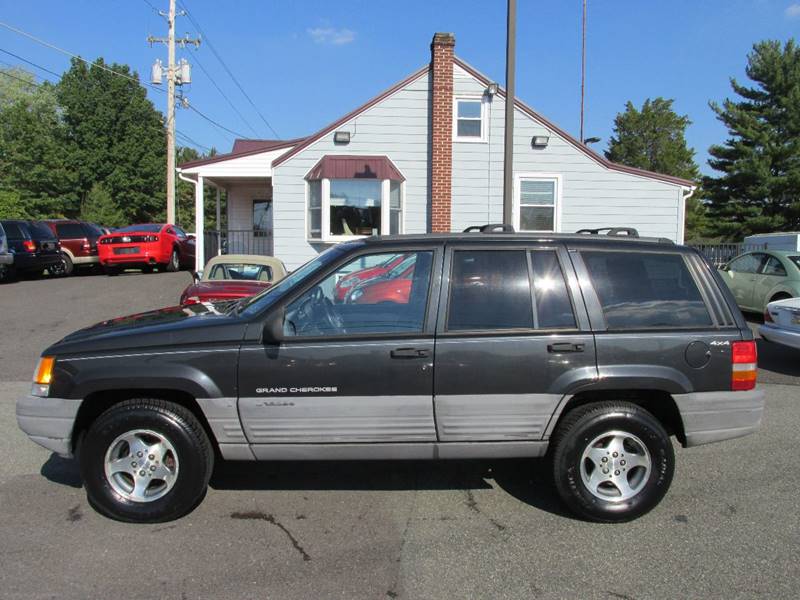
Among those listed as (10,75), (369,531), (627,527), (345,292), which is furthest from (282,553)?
A: (10,75)

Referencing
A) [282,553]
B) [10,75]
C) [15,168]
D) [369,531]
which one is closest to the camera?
[282,553]

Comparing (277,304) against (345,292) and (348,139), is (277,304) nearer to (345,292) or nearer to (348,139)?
(345,292)

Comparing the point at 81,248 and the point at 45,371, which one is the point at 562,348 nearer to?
the point at 45,371

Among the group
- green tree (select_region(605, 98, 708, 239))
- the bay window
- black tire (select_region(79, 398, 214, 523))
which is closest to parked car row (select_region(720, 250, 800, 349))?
the bay window

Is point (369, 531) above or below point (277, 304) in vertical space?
below

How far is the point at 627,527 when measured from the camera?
3979 millimetres

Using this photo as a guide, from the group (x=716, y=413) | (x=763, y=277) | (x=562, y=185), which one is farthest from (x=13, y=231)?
(x=716, y=413)

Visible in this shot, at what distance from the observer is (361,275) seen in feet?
13.6

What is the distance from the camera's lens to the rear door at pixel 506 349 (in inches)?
153

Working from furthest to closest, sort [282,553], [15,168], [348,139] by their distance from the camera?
1. [15,168]
2. [348,139]
3. [282,553]

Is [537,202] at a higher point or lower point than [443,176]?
lower

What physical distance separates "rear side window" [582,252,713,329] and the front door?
45.0 inches

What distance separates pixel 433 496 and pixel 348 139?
37.2 feet

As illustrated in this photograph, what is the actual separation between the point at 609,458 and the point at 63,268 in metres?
18.6
